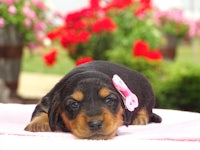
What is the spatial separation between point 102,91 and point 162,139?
0.39 meters

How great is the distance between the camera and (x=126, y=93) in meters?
3.42

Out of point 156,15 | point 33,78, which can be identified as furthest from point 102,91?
point 33,78

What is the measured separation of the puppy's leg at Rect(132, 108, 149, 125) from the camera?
12.3 ft

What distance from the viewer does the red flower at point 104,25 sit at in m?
7.89

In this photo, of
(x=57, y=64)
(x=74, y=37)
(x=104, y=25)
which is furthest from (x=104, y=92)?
(x=57, y=64)

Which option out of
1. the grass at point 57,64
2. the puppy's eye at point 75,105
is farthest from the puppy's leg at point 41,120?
the grass at point 57,64

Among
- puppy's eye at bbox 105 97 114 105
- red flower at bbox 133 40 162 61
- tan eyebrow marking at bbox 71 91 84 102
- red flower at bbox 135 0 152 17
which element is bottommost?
puppy's eye at bbox 105 97 114 105

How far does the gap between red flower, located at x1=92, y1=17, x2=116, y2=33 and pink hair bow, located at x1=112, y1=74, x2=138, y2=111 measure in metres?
4.48

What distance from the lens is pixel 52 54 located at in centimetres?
834

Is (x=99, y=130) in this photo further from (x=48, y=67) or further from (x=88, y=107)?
(x=48, y=67)

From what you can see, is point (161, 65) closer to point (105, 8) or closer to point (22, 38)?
point (105, 8)

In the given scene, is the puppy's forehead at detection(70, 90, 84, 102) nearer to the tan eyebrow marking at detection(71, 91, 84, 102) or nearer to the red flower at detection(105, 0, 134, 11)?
the tan eyebrow marking at detection(71, 91, 84, 102)

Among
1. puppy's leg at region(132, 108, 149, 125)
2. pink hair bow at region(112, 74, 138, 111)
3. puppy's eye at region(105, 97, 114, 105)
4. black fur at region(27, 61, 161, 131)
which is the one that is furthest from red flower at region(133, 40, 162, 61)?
puppy's eye at region(105, 97, 114, 105)

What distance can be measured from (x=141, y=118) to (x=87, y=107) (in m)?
0.66
